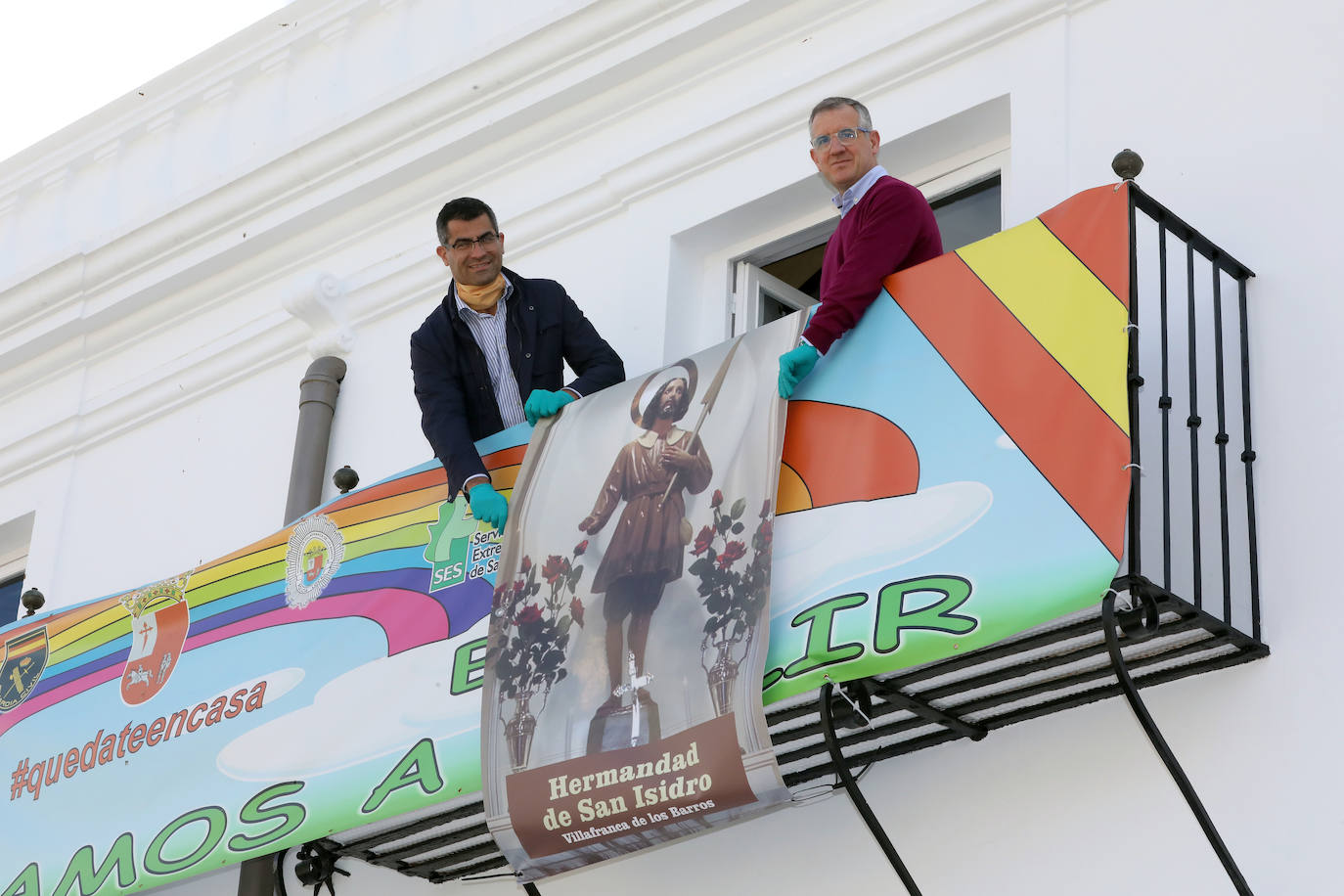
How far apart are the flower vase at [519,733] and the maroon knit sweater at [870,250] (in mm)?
1277

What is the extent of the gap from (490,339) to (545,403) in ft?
1.70

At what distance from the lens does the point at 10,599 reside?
357 inches

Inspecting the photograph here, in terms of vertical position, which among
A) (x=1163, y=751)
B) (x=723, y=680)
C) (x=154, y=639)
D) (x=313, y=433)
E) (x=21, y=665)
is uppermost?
(x=313, y=433)

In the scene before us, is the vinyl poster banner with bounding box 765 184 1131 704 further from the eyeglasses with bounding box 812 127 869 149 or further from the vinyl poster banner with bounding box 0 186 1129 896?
the eyeglasses with bounding box 812 127 869 149

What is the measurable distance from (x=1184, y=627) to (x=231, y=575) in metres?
3.31

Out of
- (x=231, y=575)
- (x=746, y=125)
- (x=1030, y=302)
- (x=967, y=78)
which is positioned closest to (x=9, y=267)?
(x=231, y=575)

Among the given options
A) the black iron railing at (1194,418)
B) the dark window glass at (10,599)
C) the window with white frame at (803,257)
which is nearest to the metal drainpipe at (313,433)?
the window with white frame at (803,257)

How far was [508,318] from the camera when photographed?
6332mm

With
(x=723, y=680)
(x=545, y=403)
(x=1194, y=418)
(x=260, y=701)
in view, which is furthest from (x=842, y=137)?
(x=260, y=701)

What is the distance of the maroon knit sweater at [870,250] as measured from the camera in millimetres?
5332

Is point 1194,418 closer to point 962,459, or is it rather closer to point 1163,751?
point 962,459

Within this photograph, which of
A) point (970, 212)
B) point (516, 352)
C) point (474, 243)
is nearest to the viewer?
point (474, 243)

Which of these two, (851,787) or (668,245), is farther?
(668,245)

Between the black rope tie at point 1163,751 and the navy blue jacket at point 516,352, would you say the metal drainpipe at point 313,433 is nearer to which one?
the navy blue jacket at point 516,352
